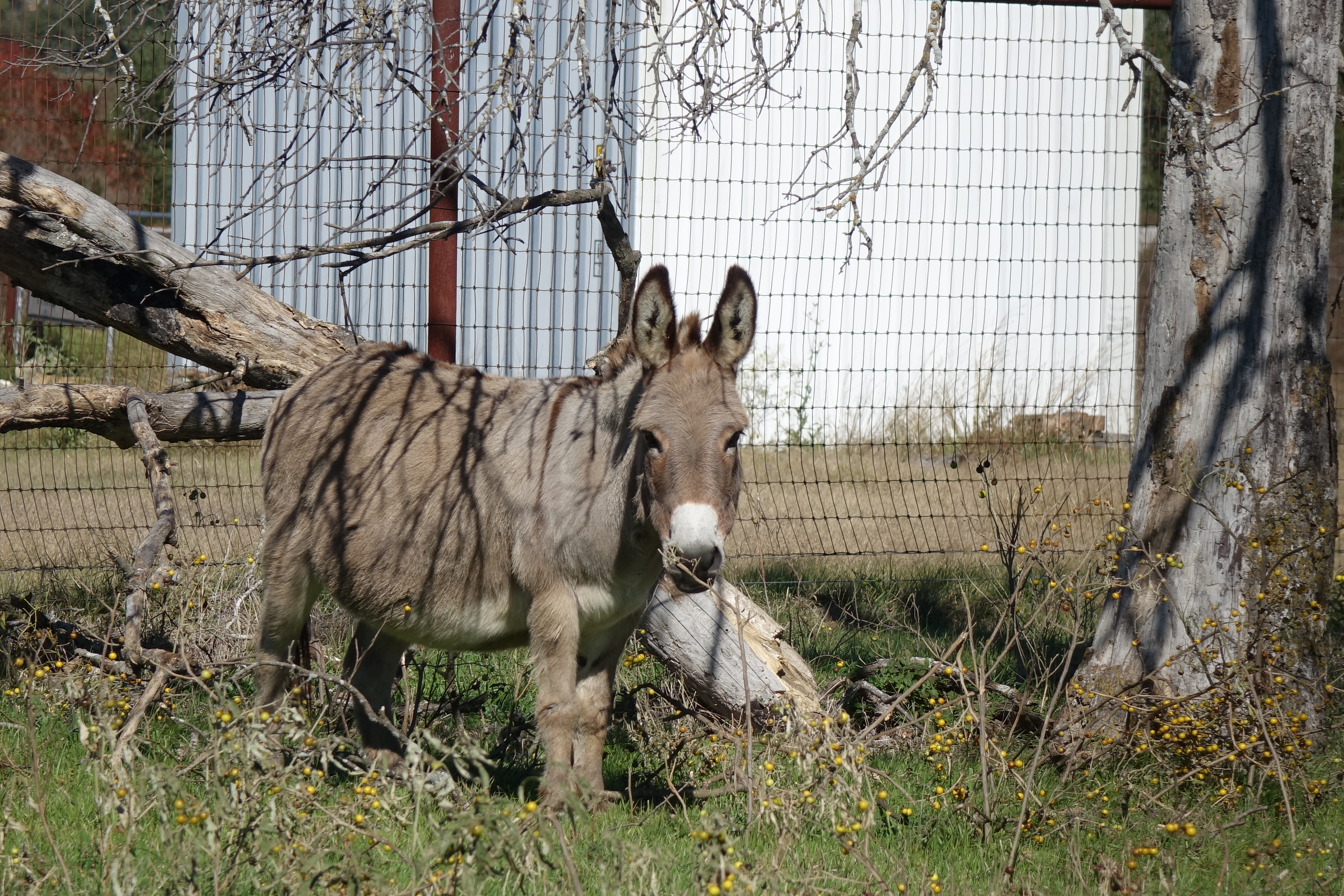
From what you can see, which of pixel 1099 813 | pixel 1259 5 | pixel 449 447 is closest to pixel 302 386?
pixel 449 447

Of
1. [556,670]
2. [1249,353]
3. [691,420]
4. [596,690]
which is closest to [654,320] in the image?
[691,420]

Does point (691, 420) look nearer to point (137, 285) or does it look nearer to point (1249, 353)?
Result: point (1249, 353)

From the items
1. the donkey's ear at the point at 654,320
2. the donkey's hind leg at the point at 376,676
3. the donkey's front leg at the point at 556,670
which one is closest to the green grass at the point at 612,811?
the donkey's hind leg at the point at 376,676

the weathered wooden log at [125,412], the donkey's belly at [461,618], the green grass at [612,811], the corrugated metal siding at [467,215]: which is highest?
the corrugated metal siding at [467,215]

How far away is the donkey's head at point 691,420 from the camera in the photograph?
311 centimetres

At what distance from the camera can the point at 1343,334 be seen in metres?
11.8

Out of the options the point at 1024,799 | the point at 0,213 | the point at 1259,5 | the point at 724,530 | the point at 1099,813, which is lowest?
the point at 1099,813

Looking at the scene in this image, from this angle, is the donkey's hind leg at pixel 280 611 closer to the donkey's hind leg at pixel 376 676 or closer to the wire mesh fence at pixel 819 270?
the donkey's hind leg at pixel 376 676

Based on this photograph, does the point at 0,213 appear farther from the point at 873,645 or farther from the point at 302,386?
the point at 873,645

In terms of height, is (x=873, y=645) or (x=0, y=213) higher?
(x=0, y=213)

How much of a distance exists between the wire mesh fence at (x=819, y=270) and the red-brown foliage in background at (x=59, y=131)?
0.38ft

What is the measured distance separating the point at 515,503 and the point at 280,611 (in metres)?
1.03

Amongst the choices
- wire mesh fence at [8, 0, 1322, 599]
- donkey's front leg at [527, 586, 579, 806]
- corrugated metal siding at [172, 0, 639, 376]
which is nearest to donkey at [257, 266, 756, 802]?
donkey's front leg at [527, 586, 579, 806]

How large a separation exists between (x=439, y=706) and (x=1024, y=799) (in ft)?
7.45
